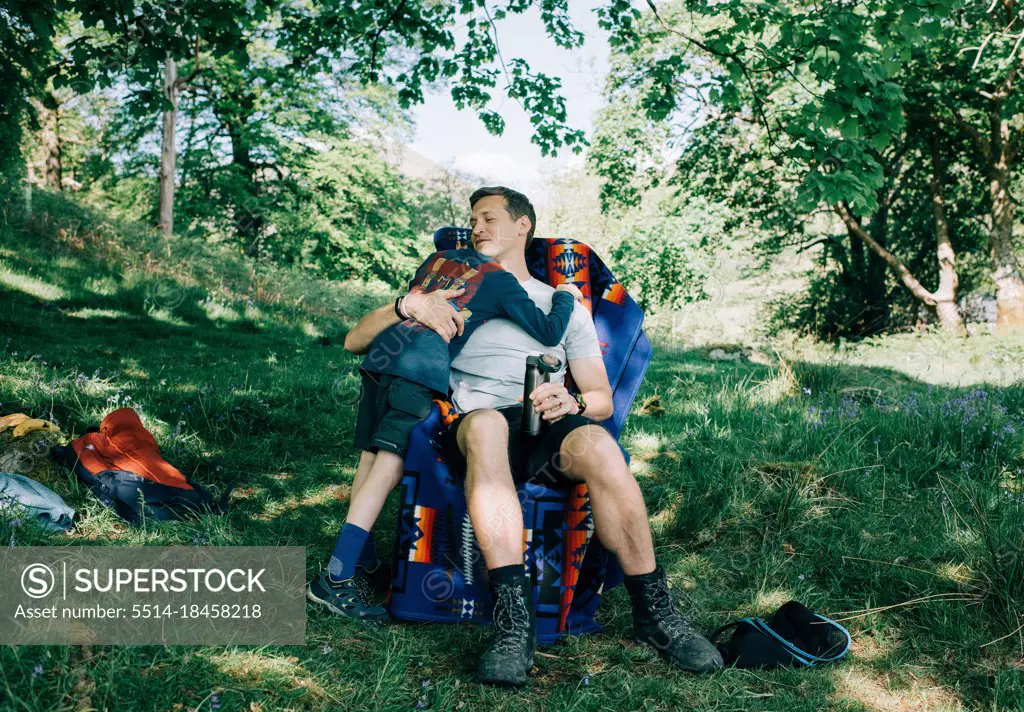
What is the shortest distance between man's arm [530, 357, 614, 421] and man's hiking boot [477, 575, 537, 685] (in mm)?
595

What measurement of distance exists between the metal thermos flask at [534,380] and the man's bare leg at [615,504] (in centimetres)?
20

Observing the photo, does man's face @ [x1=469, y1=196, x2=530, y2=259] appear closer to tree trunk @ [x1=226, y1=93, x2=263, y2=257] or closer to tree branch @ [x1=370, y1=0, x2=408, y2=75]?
tree branch @ [x1=370, y1=0, x2=408, y2=75]

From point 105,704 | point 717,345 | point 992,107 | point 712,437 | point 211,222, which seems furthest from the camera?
point 211,222

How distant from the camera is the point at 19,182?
374 inches

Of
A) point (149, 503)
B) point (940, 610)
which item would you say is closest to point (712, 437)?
point (940, 610)

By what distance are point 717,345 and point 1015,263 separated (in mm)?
5652

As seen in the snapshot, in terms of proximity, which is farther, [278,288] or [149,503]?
[278,288]

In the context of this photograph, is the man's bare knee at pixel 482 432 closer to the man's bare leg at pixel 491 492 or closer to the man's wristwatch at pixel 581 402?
the man's bare leg at pixel 491 492

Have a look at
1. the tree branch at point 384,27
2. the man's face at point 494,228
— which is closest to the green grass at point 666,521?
the man's face at point 494,228

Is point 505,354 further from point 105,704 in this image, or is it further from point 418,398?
point 105,704

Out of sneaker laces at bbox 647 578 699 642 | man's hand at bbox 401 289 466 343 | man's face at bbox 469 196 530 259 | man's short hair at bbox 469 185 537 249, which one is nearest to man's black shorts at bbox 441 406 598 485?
man's hand at bbox 401 289 466 343

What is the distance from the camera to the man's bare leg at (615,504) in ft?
7.62

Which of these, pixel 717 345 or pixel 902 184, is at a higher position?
pixel 902 184

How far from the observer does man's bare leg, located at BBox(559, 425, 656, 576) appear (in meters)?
2.32
